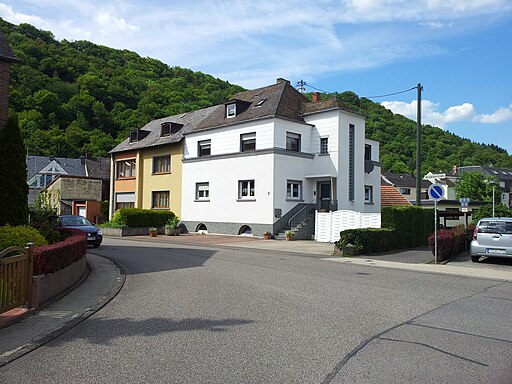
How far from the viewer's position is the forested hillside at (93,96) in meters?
62.7

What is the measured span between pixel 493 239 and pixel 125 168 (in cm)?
3238

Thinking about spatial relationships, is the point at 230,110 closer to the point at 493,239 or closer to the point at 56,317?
the point at 493,239

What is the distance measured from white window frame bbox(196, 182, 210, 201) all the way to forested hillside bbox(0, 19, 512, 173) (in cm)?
2653

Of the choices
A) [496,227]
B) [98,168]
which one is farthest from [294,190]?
[98,168]

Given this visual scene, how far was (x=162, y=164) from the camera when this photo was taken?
3712cm

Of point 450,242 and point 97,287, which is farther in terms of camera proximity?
point 450,242

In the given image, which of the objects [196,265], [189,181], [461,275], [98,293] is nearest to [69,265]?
[98,293]

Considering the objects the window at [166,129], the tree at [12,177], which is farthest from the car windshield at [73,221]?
→ the window at [166,129]

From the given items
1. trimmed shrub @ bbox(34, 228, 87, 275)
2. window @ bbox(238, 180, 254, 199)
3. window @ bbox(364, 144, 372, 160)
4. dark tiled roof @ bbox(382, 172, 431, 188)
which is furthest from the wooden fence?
dark tiled roof @ bbox(382, 172, 431, 188)

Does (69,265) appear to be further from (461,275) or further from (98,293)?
(461,275)

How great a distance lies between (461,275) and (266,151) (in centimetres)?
1661

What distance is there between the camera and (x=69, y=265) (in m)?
9.88

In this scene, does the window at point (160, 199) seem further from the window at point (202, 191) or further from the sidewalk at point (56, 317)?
the sidewalk at point (56, 317)

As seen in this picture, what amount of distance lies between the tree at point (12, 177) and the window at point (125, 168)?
92.8 ft
